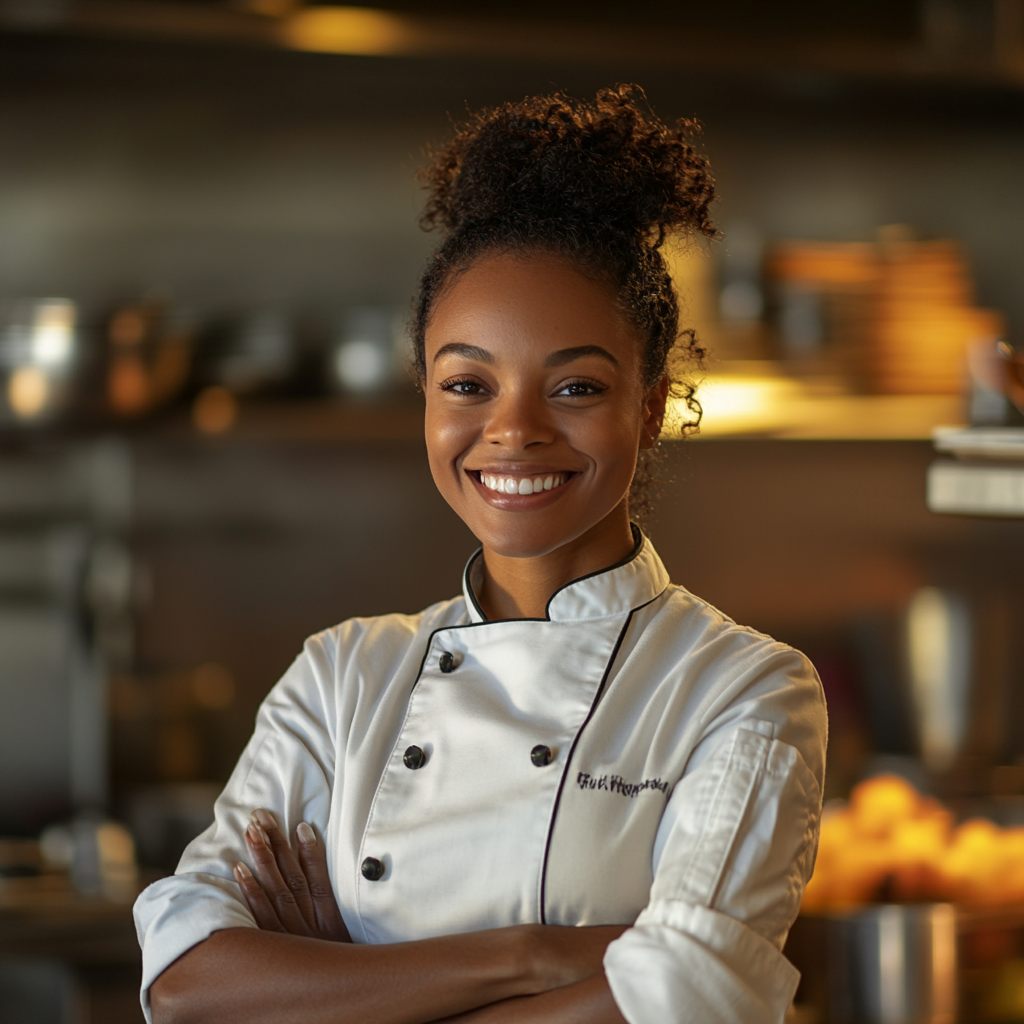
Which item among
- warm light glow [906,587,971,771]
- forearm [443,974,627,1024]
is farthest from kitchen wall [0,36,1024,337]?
forearm [443,974,627,1024]

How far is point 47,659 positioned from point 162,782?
31 centimetres

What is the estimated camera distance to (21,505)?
249 centimetres

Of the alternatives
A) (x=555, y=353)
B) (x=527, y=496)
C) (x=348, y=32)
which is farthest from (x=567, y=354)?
(x=348, y=32)

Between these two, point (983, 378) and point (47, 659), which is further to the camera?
point (47, 659)

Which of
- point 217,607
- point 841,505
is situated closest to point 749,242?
point 841,505

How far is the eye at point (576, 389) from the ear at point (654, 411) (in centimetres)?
10

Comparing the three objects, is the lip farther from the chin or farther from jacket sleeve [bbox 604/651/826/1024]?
jacket sleeve [bbox 604/651/826/1024]

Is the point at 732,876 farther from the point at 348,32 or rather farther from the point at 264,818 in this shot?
the point at 348,32

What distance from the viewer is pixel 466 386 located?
1.07 metres

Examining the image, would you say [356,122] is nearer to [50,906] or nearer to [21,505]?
[21,505]

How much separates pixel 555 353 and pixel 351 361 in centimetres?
129

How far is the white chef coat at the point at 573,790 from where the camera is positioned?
929 millimetres

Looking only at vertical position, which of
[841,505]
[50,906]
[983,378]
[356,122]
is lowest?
[50,906]

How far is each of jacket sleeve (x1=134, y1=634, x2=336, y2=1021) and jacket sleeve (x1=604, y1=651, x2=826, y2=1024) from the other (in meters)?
0.32
